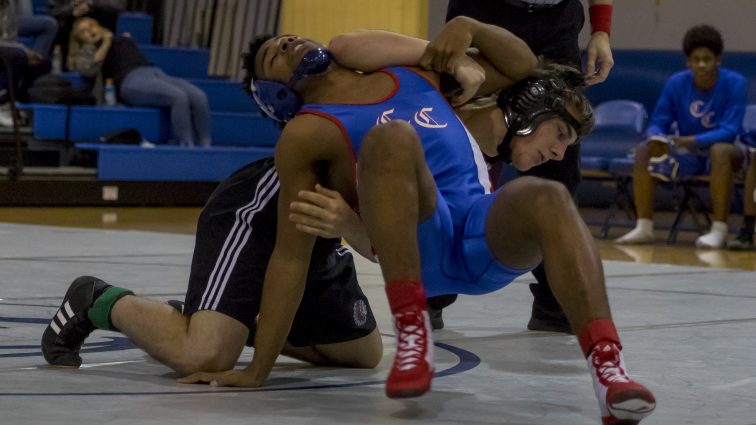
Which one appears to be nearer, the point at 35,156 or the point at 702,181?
the point at 702,181

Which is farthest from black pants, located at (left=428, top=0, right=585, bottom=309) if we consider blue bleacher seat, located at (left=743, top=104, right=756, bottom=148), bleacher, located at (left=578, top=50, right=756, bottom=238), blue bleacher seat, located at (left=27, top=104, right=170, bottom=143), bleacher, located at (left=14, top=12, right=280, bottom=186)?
blue bleacher seat, located at (left=27, top=104, right=170, bottom=143)

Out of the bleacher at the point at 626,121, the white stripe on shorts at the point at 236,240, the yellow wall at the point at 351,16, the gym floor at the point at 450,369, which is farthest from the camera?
the bleacher at the point at 626,121

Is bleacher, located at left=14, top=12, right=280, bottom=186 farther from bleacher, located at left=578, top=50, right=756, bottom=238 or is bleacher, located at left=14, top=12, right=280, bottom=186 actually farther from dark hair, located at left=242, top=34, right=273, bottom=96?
dark hair, located at left=242, top=34, right=273, bottom=96

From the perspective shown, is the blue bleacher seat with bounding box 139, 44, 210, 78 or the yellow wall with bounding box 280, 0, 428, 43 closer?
the yellow wall with bounding box 280, 0, 428, 43

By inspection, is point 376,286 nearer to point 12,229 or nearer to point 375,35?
point 375,35

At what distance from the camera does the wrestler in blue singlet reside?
99.7 inches

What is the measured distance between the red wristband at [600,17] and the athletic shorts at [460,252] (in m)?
1.24

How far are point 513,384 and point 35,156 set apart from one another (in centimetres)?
780

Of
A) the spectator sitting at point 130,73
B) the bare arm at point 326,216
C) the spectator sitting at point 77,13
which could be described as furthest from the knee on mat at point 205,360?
the spectator sitting at point 77,13

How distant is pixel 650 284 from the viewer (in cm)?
512

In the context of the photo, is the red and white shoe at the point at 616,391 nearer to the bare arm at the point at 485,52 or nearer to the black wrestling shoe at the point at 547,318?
the bare arm at the point at 485,52

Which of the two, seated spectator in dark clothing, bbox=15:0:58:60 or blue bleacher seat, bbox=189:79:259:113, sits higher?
seated spectator in dark clothing, bbox=15:0:58:60

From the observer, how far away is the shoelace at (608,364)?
216 cm

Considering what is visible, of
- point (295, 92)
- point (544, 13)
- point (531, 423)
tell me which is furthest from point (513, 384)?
point (544, 13)
